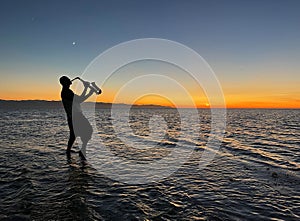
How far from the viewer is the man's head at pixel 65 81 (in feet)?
34.8

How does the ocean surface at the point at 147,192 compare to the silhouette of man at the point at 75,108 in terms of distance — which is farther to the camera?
the silhouette of man at the point at 75,108

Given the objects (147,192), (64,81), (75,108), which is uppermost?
(64,81)

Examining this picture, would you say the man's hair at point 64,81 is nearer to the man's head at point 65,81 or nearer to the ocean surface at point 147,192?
the man's head at point 65,81

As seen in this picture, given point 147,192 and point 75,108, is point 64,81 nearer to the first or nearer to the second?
point 75,108

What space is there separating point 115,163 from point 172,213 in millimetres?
5927

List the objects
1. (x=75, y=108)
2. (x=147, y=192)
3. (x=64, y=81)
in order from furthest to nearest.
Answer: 1. (x=75, y=108)
2. (x=64, y=81)
3. (x=147, y=192)

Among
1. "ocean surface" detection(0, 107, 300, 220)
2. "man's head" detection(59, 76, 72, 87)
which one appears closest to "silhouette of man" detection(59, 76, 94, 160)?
"man's head" detection(59, 76, 72, 87)

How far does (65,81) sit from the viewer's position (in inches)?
419

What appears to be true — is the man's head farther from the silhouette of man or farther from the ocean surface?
the ocean surface

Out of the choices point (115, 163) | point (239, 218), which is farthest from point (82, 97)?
point (239, 218)

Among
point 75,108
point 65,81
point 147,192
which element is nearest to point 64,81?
point 65,81

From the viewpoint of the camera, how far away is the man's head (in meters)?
10.6

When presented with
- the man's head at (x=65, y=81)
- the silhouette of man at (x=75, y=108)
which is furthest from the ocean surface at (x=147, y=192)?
the man's head at (x=65, y=81)

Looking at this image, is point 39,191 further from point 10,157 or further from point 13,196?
point 10,157
